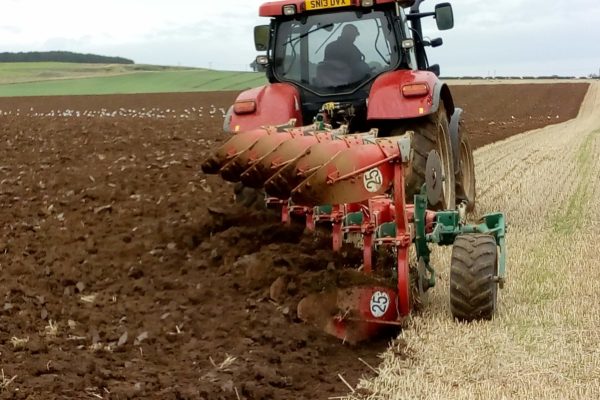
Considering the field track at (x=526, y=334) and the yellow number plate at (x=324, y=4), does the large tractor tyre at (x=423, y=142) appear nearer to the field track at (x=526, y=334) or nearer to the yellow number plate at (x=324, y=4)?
the field track at (x=526, y=334)

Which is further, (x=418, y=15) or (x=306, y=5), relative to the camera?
(x=418, y=15)

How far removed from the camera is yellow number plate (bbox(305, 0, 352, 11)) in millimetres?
6030

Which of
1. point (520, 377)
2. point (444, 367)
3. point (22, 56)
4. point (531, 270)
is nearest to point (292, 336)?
point (444, 367)

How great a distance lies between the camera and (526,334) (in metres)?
4.05

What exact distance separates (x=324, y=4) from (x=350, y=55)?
42 cm

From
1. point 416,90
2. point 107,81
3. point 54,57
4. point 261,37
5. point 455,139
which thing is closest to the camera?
point 416,90

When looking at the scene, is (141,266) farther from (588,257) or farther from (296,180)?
(588,257)

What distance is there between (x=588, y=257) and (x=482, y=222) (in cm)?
112

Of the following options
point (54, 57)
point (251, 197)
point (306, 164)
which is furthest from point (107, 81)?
point (306, 164)

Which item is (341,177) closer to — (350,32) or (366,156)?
(366,156)

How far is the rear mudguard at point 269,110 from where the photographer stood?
5.86 meters

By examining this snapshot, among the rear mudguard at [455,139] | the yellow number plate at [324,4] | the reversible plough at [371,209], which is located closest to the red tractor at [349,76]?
the yellow number plate at [324,4]

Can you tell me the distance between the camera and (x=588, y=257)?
5.78 m

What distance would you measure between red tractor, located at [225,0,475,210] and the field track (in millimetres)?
939
